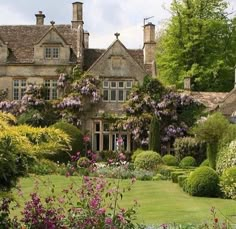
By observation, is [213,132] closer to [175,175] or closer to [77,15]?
[175,175]

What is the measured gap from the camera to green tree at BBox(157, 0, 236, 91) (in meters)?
42.6

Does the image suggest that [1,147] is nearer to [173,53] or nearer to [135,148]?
[135,148]

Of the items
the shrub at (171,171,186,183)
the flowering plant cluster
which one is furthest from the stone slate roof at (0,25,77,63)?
the shrub at (171,171,186,183)

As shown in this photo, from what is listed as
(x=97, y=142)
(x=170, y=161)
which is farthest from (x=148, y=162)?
(x=97, y=142)

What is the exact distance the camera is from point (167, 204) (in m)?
15.9

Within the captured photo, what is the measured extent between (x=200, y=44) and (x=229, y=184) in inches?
1020

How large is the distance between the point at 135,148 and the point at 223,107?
20.3 feet

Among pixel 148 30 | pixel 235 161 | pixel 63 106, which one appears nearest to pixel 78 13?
pixel 148 30

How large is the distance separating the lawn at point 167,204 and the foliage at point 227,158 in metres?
1.85

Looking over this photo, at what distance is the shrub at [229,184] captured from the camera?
17.8 meters

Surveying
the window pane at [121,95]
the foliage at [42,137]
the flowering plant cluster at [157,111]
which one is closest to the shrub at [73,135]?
the flowering plant cluster at [157,111]

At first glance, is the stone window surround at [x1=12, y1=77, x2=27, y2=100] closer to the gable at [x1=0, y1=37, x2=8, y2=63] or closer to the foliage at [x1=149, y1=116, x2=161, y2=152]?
the gable at [x1=0, y1=37, x2=8, y2=63]

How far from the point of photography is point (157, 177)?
24719 millimetres

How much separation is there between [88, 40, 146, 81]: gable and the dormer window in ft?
8.26
